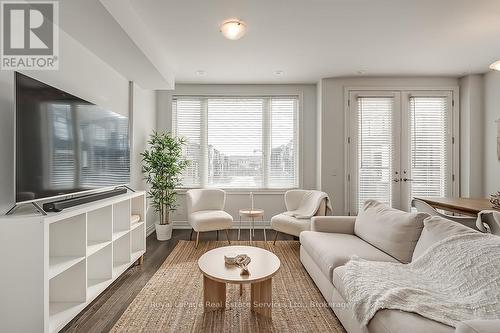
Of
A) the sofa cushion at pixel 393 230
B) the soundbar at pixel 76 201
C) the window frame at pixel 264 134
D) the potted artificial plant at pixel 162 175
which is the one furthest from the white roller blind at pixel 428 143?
the soundbar at pixel 76 201

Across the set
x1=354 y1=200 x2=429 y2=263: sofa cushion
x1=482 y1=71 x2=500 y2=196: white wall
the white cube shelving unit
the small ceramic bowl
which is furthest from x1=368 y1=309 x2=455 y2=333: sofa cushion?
x1=482 y1=71 x2=500 y2=196: white wall

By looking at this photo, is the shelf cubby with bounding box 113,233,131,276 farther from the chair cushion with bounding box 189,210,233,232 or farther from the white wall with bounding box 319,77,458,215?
the white wall with bounding box 319,77,458,215

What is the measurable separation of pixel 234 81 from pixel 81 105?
9.49 feet

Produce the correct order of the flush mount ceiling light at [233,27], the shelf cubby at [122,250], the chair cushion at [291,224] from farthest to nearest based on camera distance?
the chair cushion at [291,224], the shelf cubby at [122,250], the flush mount ceiling light at [233,27]

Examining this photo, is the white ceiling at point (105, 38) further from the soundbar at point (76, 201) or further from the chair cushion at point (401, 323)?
the chair cushion at point (401, 323)

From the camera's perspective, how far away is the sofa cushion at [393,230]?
83.7 inches

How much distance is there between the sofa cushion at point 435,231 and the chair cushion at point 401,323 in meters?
0.77

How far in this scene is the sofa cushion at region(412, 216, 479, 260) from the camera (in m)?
1.80

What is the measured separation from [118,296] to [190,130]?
316 centimetres

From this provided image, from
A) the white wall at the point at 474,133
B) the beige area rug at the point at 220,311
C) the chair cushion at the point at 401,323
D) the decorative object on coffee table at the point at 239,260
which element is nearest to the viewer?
the chair cushion at the point at 401,323

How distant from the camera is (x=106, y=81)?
3.16 meters

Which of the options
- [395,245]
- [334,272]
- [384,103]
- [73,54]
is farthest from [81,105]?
[384,103]

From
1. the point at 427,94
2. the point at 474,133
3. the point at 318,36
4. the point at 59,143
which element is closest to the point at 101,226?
the point at 59,143

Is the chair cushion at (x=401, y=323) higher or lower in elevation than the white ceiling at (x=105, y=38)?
lower
